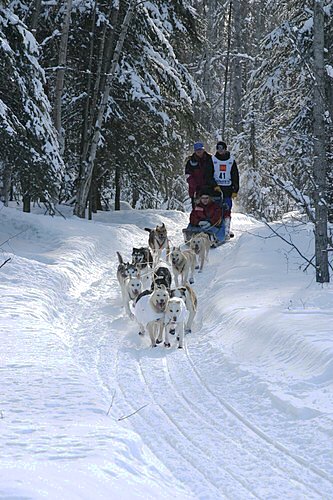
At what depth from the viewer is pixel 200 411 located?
6.19 m

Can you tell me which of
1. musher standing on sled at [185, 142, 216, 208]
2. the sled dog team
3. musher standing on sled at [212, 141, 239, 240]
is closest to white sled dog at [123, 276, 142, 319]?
the sled dog team

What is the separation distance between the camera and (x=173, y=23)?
20.0m

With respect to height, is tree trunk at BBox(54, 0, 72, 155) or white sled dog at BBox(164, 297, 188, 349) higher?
tree trunk at BBox(54, 0, 72, 155)

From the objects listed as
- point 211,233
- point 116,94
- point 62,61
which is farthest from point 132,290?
point 116,94

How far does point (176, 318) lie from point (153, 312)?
328 mm

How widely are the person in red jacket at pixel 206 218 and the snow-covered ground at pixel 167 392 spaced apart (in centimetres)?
304

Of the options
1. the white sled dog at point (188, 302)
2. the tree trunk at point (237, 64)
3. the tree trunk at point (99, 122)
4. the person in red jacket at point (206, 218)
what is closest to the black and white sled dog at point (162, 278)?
the white sled dog at point (188, 302)

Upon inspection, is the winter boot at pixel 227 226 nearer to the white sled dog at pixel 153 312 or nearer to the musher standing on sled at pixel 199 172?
the musher standing on sled at pixel 199 172

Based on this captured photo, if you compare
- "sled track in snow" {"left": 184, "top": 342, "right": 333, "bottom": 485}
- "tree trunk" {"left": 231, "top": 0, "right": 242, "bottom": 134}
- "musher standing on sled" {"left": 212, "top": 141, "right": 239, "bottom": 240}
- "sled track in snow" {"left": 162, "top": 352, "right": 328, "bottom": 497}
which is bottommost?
"sled track in snow" {"left": 162, "top": 352, "right": 328, "bottom": 497}

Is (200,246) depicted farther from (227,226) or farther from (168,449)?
(168,449)

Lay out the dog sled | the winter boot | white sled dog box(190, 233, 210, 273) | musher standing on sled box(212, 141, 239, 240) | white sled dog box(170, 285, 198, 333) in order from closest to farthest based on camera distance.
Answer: white sled dog box(170, 285, 198, 333)
white sled dog box(190, 233, 210, 273)
the dog sled
the winter boot
musher standing on sled box(212, 141, 239, 240)

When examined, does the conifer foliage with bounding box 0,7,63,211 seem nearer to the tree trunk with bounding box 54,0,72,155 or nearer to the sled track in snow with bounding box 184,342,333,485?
the tree trunk with bounding box 54,0,72,155

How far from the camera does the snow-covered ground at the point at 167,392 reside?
445 centimetres

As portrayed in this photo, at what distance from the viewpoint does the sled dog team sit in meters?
8.59
